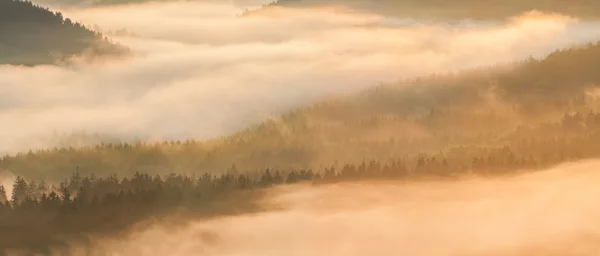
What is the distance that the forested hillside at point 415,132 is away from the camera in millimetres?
3219

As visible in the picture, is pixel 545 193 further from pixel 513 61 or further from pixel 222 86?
pixel 222 86

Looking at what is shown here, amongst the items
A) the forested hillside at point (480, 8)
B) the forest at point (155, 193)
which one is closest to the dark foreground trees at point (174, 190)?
the forest at point (155, 193)

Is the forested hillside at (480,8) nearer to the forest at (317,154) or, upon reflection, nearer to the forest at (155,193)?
the forest at (317,154)

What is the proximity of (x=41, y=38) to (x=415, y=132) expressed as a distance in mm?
3266

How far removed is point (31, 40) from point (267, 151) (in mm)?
2434

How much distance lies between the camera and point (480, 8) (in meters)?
4.48

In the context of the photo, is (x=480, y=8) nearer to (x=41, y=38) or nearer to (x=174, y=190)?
(x=174, y=190)

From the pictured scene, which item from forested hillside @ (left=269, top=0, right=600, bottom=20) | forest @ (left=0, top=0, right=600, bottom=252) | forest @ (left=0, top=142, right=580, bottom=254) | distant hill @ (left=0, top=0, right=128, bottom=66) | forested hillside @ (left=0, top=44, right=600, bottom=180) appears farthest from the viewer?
forested hillside @ (left=269, top=0, right=600, bottom=20)

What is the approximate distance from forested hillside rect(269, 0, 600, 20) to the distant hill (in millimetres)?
1821

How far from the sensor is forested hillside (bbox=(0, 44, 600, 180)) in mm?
3219

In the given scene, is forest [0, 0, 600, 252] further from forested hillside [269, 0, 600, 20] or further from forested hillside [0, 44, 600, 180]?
forested hillside [269, 0, 600, 20]

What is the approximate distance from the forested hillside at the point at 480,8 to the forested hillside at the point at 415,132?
24.6 inches

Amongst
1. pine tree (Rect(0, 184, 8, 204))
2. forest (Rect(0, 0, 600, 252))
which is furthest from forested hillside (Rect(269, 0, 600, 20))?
pine tree (Rect(0, 184, 8, 204))

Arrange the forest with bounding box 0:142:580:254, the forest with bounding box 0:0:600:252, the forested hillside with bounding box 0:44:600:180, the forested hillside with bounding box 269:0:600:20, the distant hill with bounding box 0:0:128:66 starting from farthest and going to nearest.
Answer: the forested hillside with bounding box 269:0:600:20 → the distant hill with bounding box 0:0:128:66 → the forested hillside with bounding box 0:44:600:180 → the forest with bounding box 0:0:600:252 → the forest with bounding box 0:142:580:254
